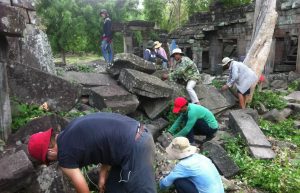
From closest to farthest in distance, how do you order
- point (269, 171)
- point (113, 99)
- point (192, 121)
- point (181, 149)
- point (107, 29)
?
point (181, 149)
point (269, 171)
point (192, 121)
point (113, 99)
point (107, 29)

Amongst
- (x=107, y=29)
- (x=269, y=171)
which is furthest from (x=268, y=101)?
(x=107, y=29)

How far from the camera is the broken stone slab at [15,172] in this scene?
3934mm

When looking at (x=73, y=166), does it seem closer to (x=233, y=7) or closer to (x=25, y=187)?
(x=25, y=187)

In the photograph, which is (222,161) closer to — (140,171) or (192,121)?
(192,121)

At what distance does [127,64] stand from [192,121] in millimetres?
2645

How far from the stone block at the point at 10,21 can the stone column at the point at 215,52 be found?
44.3 ft

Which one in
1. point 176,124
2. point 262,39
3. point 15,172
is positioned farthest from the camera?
point 262,39

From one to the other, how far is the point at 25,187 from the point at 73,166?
140 cm

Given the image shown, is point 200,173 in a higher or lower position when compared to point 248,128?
higher

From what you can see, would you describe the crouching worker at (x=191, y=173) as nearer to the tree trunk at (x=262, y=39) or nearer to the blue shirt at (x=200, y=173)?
the blue shirt at (x=200, y=173)

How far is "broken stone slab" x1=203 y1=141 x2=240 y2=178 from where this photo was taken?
5836 millimetres

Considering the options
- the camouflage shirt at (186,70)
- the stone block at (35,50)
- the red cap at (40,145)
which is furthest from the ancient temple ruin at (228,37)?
the red cap at (40,145)

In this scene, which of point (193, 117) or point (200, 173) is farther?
point (193, 117)

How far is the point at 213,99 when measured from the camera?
908 cm
